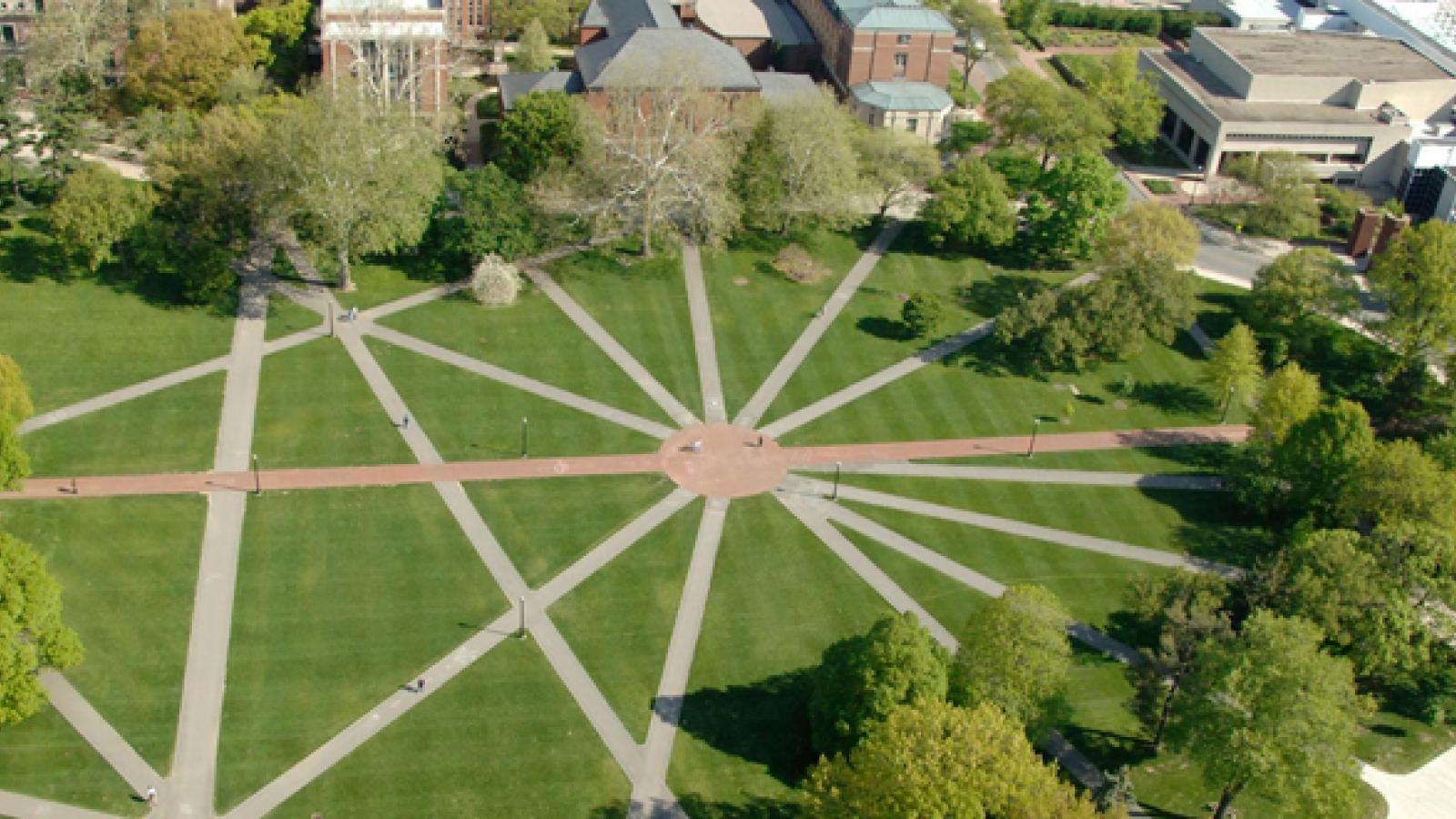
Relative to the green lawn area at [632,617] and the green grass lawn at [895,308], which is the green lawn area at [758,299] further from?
the green lawn area at [632,617]

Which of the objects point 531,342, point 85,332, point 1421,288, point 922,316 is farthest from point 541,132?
point 1421,288

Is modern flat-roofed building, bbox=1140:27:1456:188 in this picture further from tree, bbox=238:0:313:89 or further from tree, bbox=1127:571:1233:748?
tree, bbox=238:0:313:89

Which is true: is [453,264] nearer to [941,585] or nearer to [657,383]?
[657,383]

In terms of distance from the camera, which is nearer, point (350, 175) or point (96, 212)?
point (350, 175)

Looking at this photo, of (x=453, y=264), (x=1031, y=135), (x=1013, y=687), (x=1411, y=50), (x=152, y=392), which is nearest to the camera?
(x=1013, y=687)

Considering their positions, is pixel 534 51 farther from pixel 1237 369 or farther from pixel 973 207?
pixel 1237 369

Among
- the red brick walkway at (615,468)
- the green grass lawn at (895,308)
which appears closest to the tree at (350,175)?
the red brick walkway at (615,468)

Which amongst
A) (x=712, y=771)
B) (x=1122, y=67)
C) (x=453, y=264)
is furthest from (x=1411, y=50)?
(x=712, y=771)
